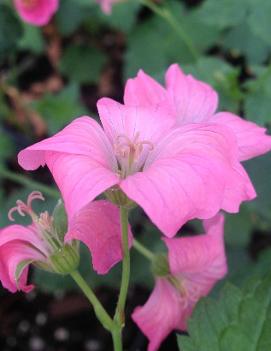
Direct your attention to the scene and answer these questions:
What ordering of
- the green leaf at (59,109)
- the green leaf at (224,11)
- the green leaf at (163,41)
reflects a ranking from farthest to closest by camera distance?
the green leaf at (163,41) < the green leaf at (59,109) < the green leaf at (224,11)

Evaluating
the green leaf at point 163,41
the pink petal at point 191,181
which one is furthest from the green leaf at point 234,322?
the green leaf at point 163,41

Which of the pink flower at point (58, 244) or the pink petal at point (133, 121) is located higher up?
the pink petal at point (133, 121)

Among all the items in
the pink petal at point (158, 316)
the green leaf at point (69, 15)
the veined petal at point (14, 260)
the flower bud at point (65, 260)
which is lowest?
the pink petal at point (158, 316)

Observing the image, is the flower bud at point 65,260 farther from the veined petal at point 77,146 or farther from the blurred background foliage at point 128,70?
the blurred background foliage at point 128,70

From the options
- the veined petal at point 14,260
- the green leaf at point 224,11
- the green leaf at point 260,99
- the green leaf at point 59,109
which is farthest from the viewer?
the green leaf at point 59,109

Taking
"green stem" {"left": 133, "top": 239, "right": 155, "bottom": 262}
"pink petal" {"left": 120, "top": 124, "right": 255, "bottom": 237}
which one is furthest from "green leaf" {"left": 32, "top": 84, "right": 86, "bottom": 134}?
"pink petal" {"left": 120, "top": 124, "right": 255, "bottom": 237}

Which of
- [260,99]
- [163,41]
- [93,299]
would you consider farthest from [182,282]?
[163,41]

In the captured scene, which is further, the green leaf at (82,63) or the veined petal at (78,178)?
the green leaf at (82,63)

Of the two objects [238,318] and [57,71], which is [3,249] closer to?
[238,318]
